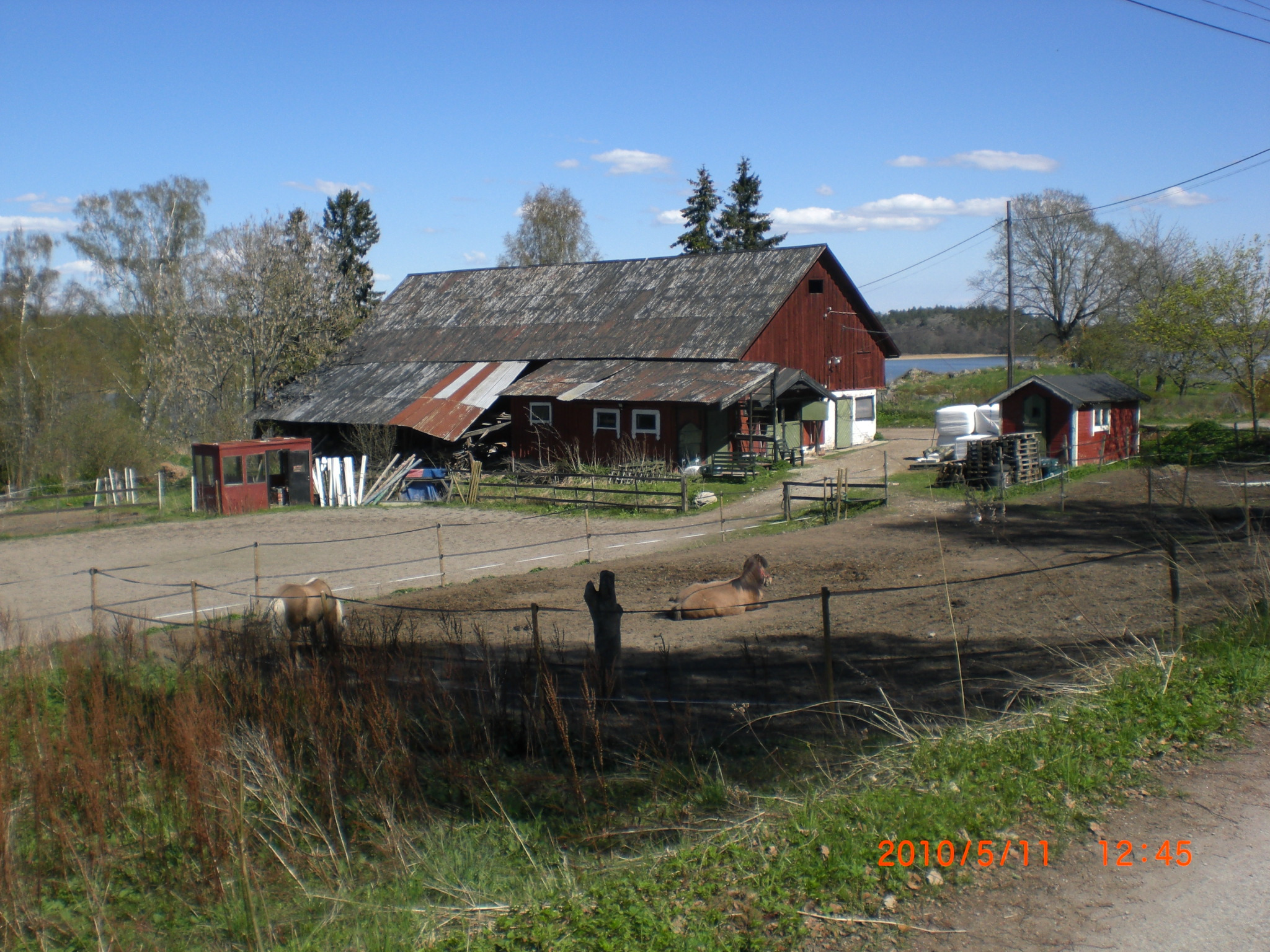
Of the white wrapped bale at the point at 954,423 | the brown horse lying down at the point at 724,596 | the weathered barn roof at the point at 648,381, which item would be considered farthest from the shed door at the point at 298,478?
the white wrapped bale at the point at 954,423

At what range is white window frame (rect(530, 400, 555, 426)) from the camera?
104 ft

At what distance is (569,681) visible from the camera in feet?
27.6

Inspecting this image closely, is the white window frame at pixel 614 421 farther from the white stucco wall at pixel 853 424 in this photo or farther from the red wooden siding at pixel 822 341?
the white stucco wall at pixel 853 424

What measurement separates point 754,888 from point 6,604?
1435 centimetres

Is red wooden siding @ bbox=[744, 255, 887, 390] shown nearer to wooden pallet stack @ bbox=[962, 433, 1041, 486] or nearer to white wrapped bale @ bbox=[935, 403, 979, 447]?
white wrapped bale @ bbox=[935, 403, 979, 447]

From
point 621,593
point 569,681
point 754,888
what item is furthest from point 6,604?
point 754,888

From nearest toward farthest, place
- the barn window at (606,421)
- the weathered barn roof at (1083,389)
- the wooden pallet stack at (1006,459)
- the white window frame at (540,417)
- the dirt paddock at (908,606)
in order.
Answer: the dirt paddock at (908,606) → the wooden pallet stack at (1006,459) → the weathered barn roof at (1083,389) → the barn window at (606,421) → the white window frame at (540,417)

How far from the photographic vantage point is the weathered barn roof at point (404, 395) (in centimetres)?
3075

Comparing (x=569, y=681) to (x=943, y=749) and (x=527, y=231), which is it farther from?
(x=527, y=231)

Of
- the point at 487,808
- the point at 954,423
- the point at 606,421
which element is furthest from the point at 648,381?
the point at 487,808

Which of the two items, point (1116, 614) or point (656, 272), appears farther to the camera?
point (656, 272)

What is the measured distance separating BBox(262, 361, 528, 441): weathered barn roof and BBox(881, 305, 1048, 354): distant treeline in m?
46.5

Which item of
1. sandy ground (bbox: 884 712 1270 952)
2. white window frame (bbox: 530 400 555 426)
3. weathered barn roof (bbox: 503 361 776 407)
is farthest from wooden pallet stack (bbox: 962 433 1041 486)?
sandy ground (bbox: 884 712 1270 952)

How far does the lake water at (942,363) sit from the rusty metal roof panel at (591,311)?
49.3 meters
